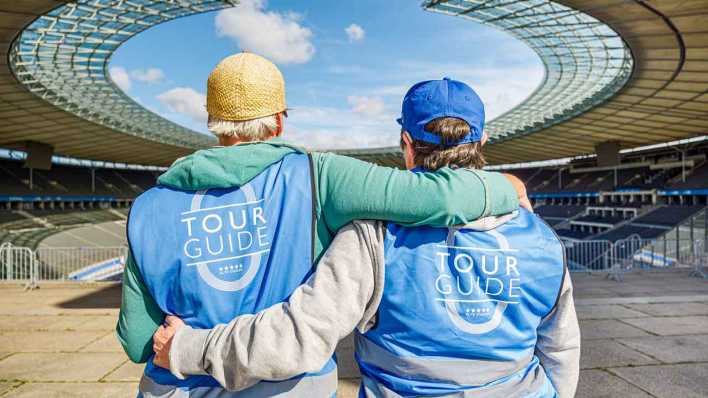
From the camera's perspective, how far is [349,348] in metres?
5.04

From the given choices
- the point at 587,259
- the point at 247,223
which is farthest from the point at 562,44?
the point at 247,223

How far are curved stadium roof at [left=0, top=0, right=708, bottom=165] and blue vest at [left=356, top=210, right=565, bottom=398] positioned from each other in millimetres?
17602

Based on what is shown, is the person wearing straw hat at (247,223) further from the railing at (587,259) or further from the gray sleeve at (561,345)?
the railing at (587,259)

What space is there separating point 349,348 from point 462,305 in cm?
382

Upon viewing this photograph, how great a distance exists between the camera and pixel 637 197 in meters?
44.7

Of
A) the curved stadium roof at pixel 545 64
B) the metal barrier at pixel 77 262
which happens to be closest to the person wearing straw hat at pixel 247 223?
the metal barrier at pixel 77 262

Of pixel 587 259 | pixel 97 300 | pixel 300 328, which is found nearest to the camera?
pixel 300 328

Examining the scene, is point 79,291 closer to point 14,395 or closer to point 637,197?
point 14,395

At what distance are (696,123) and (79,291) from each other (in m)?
39.1

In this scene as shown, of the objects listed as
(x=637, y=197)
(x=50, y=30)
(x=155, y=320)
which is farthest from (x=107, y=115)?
(x=637, y=197)

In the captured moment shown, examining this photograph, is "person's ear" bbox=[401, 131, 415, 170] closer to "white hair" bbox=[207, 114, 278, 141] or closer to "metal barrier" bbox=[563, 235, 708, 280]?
"white hair" bbox=[207, 114, 278, 141]

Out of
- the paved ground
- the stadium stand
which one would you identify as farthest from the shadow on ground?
the stadium stand

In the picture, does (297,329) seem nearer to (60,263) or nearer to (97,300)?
(97,300)

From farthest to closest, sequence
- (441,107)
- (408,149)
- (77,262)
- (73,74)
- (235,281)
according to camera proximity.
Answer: (73,74), (77,262), (408,149), (441,107), (235,281)
